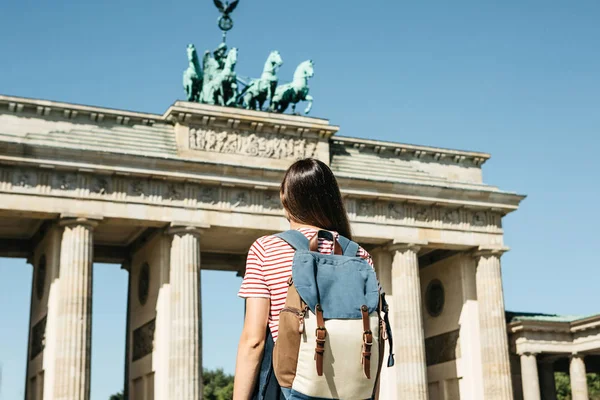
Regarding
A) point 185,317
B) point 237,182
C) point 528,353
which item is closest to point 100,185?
point 237,182

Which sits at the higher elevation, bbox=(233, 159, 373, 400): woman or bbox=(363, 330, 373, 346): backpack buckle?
bbox=(233, 159, 373, 400): woman

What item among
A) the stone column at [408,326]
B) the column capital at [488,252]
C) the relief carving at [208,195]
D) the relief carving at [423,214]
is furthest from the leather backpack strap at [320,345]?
the column capital at [488,252]

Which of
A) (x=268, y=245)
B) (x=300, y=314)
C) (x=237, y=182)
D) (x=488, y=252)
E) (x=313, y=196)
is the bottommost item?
(x=300, y=314)

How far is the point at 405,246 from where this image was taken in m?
38.4

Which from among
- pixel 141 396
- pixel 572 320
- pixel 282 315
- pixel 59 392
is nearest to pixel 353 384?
pixel 282 315

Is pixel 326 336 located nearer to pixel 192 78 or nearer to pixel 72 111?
pixel 72 111

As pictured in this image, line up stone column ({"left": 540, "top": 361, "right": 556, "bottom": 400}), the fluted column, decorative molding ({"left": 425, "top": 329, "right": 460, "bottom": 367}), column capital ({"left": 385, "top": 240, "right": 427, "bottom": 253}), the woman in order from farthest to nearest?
1. stone column ({"left": 540, "top": 361, "right": 556, "bottom": 400})
2. decorative molding ({"left": 425, "top": 329, "right": 460, "bottom": 367})
3. column capital ({"left": 385, "top": 240, "right": 427, "bottom": 253})
4. the fluted column
5. the woman

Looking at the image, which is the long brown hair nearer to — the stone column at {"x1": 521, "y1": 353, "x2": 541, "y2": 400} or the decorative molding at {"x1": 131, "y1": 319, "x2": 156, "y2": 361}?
the decorative molding at {"x1": 131, "y1": 319, "x2": 156, "y2": 361}

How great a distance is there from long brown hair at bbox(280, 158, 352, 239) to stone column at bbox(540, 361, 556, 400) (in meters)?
40.4

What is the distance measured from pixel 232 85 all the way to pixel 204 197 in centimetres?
544

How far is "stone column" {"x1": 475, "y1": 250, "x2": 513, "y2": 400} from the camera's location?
1511 inches

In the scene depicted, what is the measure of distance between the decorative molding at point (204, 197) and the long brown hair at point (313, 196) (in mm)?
29299

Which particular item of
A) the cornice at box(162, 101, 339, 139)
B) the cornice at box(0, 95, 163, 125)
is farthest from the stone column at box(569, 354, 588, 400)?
the cornice at box(0, 95, 163, 125)

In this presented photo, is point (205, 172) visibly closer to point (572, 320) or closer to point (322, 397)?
point (572, 320)
